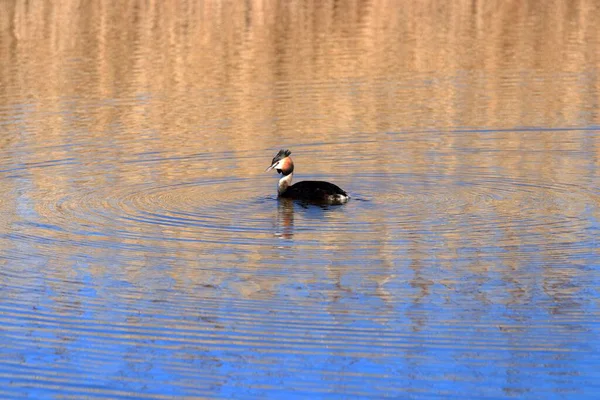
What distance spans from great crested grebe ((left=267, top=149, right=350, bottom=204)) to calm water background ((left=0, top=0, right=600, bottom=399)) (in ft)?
0.67

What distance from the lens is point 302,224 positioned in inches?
545

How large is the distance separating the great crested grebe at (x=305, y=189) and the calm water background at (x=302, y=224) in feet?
0.67

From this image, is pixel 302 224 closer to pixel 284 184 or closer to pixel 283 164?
pixel 284 184

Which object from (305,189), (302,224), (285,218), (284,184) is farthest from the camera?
(284,184)

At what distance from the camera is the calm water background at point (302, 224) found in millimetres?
9086

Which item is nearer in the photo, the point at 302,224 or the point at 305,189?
the point at 302,224

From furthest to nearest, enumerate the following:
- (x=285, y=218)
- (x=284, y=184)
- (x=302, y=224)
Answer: (x=284, y=184) < (x=285, y=218) < (x=302, y=224)

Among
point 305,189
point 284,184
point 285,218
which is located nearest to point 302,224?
point 285,218

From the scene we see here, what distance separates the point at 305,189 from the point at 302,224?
1.07 m

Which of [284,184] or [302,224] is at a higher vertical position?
[284,184]

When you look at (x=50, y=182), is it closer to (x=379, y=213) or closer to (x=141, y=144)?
(x=141, y=144)

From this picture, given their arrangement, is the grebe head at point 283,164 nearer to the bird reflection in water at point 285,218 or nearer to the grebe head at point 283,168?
the grebe head at point 283,168

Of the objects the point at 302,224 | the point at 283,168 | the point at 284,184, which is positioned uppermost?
the point at 283,168

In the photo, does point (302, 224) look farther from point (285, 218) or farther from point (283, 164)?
point (283, 164)
